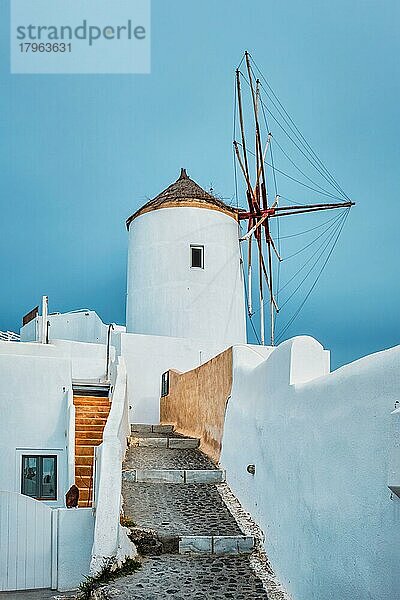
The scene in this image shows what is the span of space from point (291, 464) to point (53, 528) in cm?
430

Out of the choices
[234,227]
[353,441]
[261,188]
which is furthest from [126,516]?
[261,188]

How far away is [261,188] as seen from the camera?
2644cm

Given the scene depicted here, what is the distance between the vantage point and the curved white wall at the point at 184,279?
75.8 ft

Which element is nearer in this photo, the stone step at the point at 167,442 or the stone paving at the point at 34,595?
the stone paving at the point at 34,595

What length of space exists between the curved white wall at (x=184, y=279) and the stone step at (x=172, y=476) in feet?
38.7

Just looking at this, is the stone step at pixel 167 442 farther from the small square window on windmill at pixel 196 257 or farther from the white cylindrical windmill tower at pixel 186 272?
the small square window on windmill at pixel 196 257

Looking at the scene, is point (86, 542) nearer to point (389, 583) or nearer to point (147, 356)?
point (389, 583)

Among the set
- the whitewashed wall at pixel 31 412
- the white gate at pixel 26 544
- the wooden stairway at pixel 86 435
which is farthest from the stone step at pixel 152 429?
the white gate at pixel 26 544

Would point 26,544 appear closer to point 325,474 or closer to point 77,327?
point 325,474

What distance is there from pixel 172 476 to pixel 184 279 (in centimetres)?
1262

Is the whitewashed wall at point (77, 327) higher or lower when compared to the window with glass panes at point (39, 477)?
higher

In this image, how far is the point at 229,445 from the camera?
11289mm

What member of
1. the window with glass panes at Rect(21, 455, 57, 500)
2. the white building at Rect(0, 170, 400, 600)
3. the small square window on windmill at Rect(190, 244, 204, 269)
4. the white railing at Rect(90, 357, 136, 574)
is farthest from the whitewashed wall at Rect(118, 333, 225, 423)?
the white railing at Rect(90, 357, 136, 574)

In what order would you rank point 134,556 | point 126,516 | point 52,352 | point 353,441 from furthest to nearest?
point 52,352 → point 126,516 → point 134,556 → point 353,441
